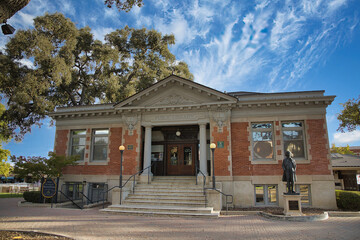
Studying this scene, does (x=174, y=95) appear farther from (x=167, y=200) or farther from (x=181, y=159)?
(x=167, y=200)

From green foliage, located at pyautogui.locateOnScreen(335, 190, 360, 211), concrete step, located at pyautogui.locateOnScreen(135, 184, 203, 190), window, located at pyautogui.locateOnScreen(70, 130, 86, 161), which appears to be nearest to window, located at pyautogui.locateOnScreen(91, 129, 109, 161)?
window, located at pyautogui.locateOnScreen(70, 130, 86, 161)

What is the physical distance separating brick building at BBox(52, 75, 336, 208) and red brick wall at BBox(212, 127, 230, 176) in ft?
0.19

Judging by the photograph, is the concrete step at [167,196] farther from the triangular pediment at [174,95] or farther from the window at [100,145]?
the triangular pediment at [174,95]

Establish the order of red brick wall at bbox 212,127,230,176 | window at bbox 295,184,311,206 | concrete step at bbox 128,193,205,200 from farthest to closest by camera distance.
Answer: red brick wall at bbox 212,127,230,176 < window at bbox 295,184,311,206 < concrete step at bbox 128,193,205,200

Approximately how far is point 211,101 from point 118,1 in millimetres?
8445

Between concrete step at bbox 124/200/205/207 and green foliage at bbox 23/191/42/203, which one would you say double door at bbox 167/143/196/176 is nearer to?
concrete step at bbox 124/200/205/207

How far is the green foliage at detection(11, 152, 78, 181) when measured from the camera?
47.1 ft

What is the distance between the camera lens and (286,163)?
11047 millimetres

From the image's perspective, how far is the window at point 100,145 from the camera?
668 inches

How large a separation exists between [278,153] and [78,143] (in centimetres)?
1352

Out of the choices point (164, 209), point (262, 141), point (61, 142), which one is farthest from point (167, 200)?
point (61, 142)

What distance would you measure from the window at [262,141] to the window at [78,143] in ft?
38.5

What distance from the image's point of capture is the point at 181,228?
841 centimetres

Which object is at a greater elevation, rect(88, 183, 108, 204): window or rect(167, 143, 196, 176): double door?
rect(167, 143, 196, 176): double door
